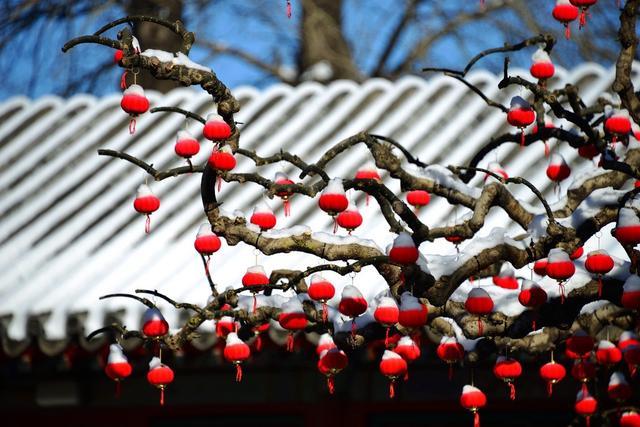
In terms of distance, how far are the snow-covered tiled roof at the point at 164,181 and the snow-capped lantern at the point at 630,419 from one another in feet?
4.10

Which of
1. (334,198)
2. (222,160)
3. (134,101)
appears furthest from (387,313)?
(134,101)

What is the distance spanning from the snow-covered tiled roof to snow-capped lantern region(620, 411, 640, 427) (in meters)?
1.25

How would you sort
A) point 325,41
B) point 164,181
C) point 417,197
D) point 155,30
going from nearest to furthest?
point 417,197
point 164,181
point 155,30
point 325,41

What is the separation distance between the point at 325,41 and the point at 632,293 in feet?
28.2

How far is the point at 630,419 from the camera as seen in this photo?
13.9 ft

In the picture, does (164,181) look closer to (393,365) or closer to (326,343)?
(326,343)

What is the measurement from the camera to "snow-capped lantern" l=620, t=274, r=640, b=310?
3.65m

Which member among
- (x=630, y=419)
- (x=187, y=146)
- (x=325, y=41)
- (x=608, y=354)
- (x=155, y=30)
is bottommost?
(x=630, y=419)

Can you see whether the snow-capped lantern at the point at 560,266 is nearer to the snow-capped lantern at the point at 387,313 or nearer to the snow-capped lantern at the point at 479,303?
the snow-capped lantern at the point at 479,303

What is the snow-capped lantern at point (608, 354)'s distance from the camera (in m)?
4.22

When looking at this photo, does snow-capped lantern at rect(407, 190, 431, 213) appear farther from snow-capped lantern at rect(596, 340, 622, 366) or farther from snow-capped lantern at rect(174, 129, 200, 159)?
snow-capped lantern at rect(174, 129, 200, 159)

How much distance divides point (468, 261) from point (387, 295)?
28 cm

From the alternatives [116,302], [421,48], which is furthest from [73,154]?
[421,48]

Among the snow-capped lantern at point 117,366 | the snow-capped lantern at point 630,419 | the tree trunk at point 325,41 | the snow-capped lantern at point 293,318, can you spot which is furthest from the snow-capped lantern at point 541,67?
the tree trunk at point 325,41
